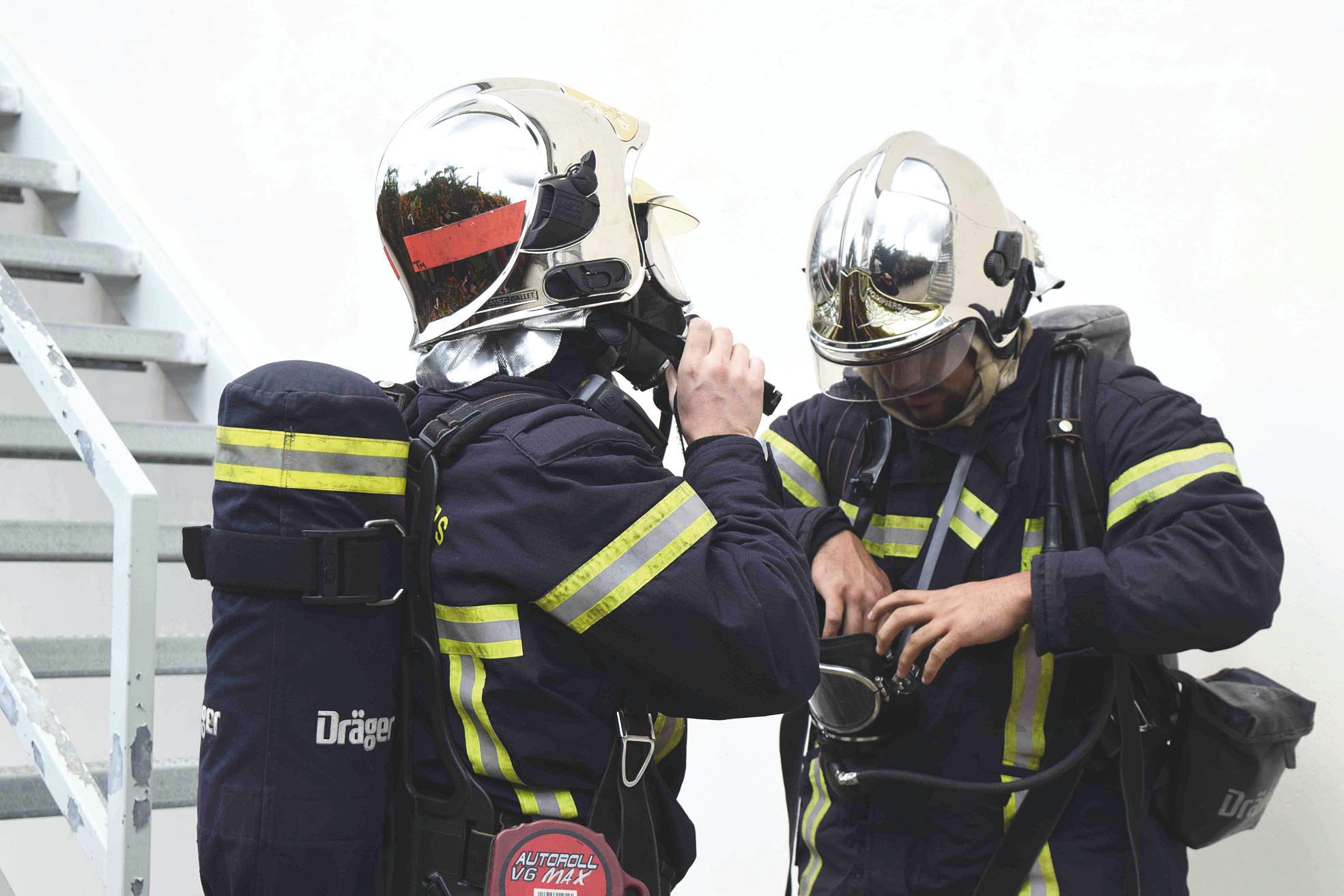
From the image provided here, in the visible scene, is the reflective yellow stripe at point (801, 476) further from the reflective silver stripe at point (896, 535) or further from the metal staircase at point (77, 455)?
the metal staircase at point (77, 455)

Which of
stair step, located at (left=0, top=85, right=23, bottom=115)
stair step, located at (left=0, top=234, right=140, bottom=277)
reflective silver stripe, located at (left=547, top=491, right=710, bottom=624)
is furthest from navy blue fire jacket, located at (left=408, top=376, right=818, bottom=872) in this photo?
stair step, located at (left=0, top=85, right=23, bottom=115)

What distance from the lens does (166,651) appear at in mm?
3057

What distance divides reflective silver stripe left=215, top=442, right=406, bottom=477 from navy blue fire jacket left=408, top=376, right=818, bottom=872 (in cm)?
10

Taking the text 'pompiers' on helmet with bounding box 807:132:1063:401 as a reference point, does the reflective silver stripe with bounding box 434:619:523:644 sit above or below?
below

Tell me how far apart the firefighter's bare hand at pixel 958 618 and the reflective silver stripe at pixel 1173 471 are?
0.19m

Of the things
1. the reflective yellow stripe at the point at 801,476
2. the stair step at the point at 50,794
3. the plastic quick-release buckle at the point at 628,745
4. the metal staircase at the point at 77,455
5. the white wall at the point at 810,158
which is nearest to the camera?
the plastic quick-release buckle at the point at 628,745

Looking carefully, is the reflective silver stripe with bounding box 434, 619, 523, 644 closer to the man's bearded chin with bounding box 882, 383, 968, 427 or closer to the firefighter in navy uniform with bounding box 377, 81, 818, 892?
the firefighter in navy uniform with bounding box 377, 81, 818, 892

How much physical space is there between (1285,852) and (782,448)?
4.10 feet

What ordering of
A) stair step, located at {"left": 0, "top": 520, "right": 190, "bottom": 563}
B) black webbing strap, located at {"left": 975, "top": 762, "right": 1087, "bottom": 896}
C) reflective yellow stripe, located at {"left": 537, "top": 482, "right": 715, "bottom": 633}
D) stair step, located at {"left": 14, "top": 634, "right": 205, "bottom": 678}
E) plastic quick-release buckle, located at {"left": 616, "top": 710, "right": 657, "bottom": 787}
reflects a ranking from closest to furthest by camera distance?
reflective yellow stripe, located at {"left": 537, "top": 482, "right": 715, "bottom": 633}, plastic quick-release buckle, located at {"left": 616, "top": 710, "right": 657, "bottom": 787}, black webbing strap, located at {"left": 975, "top": 762, "right": 1087, "bottom": 896}, stair step, located at {"left": 14, "top": 634, "right": 205, "bottom": 678}, stair step, located at {"left": 0, "top": 520, "right": 190, "bottom": 563}

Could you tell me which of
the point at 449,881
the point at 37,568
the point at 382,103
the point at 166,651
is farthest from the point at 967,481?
the point at 37,568

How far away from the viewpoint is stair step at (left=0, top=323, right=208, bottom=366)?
11.4 ft

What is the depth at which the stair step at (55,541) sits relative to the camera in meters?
2.93

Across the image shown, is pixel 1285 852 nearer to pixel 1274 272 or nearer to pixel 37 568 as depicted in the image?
pixel 1274 272

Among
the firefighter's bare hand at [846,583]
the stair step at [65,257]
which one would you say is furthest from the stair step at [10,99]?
the firefighter's bare hand at [846,583]
